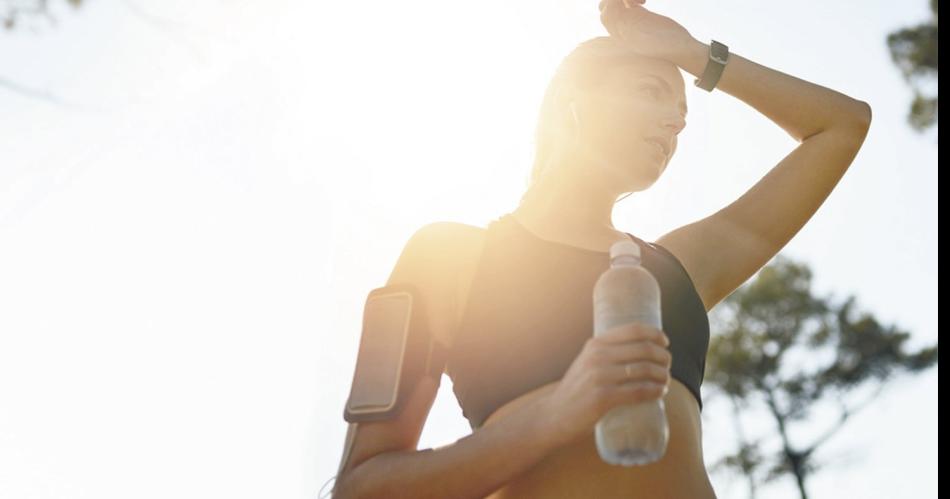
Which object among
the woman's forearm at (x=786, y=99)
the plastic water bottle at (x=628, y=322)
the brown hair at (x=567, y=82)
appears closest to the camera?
the plastic water bottle at (x=628, y=322)

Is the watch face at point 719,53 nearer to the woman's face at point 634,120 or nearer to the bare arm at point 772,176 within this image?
the bare arm at point 772,176

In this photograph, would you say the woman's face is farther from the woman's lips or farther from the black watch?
the black watch

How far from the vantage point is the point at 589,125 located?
2.57m

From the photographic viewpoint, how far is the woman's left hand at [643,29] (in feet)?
8.89

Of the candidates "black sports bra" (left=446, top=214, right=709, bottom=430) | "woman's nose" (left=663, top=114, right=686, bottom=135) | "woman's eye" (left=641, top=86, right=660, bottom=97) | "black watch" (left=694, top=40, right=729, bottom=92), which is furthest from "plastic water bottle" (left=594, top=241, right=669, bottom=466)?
"black watch" (left=694, top=40, right=729, bottom=92)

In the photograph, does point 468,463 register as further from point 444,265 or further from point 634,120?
point 634,120

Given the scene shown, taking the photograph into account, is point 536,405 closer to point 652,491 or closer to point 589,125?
point 652,491

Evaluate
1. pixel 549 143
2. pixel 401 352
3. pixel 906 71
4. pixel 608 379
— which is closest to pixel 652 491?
pixel 608 379

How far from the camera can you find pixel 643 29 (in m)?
2.76

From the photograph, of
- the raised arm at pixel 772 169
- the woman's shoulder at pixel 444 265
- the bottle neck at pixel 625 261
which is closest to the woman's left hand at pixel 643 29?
the raised arm at pixel 772 169

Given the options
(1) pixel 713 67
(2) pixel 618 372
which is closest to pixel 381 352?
(2) pixel 618 372

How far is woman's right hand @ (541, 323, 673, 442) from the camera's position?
1580mm

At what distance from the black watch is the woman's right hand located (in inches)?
58.8

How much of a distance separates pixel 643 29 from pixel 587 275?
94 centimetres
